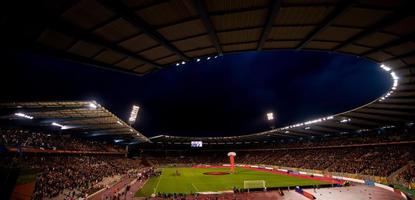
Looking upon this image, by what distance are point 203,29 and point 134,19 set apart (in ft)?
8.22

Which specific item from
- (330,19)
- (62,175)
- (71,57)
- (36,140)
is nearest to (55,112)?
(36,140)

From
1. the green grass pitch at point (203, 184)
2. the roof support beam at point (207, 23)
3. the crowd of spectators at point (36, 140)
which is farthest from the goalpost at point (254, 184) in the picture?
the roof support beam at point (207, 23)

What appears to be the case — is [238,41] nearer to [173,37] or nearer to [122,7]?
[173,37]

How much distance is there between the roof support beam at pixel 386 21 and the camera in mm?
7945

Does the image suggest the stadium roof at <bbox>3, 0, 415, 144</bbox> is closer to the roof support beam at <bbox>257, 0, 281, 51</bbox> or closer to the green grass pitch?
the roof support beam at <bbox>257, 0, 281, 51</bbox>

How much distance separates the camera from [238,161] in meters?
97.8

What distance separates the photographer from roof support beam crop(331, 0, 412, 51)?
7945mm

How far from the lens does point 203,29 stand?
29.0 ft

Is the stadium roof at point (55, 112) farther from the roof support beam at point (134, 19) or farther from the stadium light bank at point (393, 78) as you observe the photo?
the stadium light bank at point (393, 78)

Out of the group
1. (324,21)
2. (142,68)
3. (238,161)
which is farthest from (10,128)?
(238,161)

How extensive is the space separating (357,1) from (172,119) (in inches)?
4882

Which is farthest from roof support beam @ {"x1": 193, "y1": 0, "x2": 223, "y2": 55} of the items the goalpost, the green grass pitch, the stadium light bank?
the goalpost

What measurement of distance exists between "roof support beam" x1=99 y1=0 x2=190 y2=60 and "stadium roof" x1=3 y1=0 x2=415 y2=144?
0.03 metres

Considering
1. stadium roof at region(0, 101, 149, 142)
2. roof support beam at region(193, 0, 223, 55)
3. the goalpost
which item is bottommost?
the goalpost
